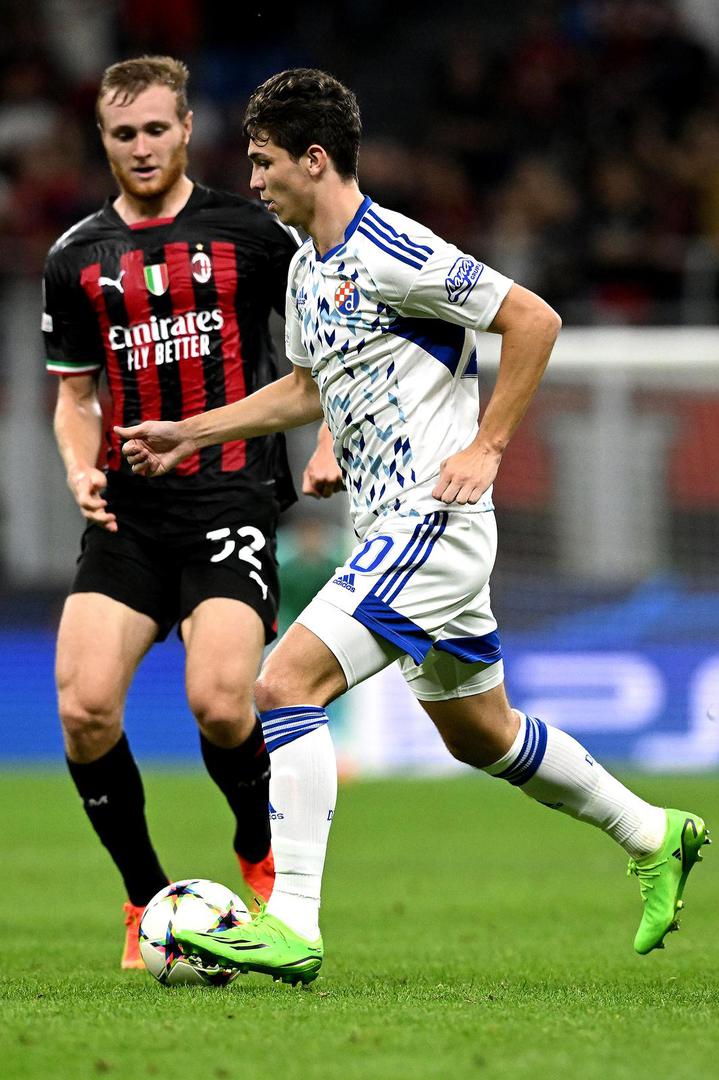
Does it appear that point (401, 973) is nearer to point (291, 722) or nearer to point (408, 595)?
point (291, 722)

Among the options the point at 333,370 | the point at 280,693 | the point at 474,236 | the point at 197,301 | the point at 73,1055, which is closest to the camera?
the point at 73,1055

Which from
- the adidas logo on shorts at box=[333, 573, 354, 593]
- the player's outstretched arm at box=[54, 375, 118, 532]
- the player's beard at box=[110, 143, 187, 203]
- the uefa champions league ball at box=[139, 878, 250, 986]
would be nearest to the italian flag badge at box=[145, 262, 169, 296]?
the player's beard at box=[110, 143, 187, 203]

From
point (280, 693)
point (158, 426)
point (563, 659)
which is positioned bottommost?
point (563, 659)

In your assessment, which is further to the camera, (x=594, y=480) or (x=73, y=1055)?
(x=594, y=480)

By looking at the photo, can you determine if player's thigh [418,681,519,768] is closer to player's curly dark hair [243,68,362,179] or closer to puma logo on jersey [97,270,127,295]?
player's curly dark hair [243,68,362,179]

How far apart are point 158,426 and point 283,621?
9.25 metres

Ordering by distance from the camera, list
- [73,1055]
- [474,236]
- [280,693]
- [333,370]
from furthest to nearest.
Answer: [474,236], [333,370], [280,693], [73,1055]

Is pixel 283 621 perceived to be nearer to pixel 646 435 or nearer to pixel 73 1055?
pixel 646 435

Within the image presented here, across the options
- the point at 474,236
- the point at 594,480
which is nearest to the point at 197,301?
the point at 594,480

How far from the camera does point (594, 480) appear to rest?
45.6 feet

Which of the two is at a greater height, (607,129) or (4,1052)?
(607,129)

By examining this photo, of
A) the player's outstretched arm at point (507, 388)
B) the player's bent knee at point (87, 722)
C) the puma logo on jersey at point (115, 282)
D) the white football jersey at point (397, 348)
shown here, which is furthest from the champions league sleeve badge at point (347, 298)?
the player's bent knee at point (87, 722)

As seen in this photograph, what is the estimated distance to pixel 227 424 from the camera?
219 inches

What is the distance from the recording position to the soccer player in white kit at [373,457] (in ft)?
16.2
